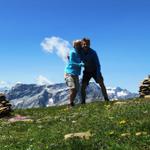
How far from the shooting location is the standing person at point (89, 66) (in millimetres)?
35731

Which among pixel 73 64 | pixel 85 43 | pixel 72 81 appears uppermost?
pixel 85 43

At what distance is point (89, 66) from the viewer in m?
36.6

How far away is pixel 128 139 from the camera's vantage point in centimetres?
1686

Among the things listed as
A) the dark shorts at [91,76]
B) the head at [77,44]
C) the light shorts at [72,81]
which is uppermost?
the head at [77,44]

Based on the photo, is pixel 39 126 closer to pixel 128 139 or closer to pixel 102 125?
pixel 102 125

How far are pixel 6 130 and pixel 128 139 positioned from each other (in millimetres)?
10087

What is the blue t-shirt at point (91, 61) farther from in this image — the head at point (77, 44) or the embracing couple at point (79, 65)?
the head at point (77, 44)

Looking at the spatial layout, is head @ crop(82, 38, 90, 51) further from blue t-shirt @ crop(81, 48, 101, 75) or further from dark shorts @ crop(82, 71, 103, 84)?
dark shorts @ crop(82, 71, 103, 84)

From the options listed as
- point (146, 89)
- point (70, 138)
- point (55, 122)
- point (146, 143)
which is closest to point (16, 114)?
point (55, 122)

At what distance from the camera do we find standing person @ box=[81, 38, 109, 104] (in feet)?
117

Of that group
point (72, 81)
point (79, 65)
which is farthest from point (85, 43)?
point (72, 81)

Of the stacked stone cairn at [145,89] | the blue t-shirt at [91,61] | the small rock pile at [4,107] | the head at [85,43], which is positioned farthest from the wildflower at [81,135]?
the stacked stone cairn at [145,89]

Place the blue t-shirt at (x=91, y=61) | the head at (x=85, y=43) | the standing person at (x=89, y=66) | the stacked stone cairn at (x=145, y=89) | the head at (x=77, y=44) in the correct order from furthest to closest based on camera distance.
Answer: the stacked stone cairn at (x=145, y=89) → the blue t-shirt at (x=91, y=61) → the standing person at (x=89, y=66) → the head at (x=85, y=43) → the head at (x=77, y=44)

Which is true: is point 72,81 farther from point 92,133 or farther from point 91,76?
point 92,133
